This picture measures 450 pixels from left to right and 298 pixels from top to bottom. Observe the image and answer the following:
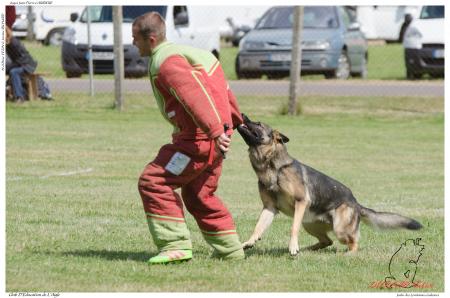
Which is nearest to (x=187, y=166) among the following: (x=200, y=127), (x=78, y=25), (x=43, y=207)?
(x=200, y=127)

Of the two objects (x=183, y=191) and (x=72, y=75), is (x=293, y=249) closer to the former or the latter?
(x=183, y=191)

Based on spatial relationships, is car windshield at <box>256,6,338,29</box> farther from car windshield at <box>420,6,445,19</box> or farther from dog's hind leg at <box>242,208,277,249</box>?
dog's hind leg at <box>242,208,277,249</box>

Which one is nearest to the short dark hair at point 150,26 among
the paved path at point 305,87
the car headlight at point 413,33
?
the paved path at point 305,87

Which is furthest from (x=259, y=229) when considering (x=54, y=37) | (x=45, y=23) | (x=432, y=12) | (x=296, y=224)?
(x=45, y=23)

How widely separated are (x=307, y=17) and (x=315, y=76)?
152 centimetres

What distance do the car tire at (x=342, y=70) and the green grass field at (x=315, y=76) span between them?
1.90 feet

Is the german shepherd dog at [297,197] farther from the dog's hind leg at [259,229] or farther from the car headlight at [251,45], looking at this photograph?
the car headlight at [251,45]

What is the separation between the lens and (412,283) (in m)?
6.95

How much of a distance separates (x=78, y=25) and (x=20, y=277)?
17095 mm

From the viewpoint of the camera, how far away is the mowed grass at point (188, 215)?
6875 mm

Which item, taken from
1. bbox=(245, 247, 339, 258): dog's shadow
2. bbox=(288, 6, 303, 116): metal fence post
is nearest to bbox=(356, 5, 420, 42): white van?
bbox=(288, 6, 303, 116): metal fence post

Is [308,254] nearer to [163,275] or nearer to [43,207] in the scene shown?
[163,275]

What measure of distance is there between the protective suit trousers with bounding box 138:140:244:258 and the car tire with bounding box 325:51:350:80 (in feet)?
52.3

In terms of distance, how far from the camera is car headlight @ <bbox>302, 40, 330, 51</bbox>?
71.5ft
